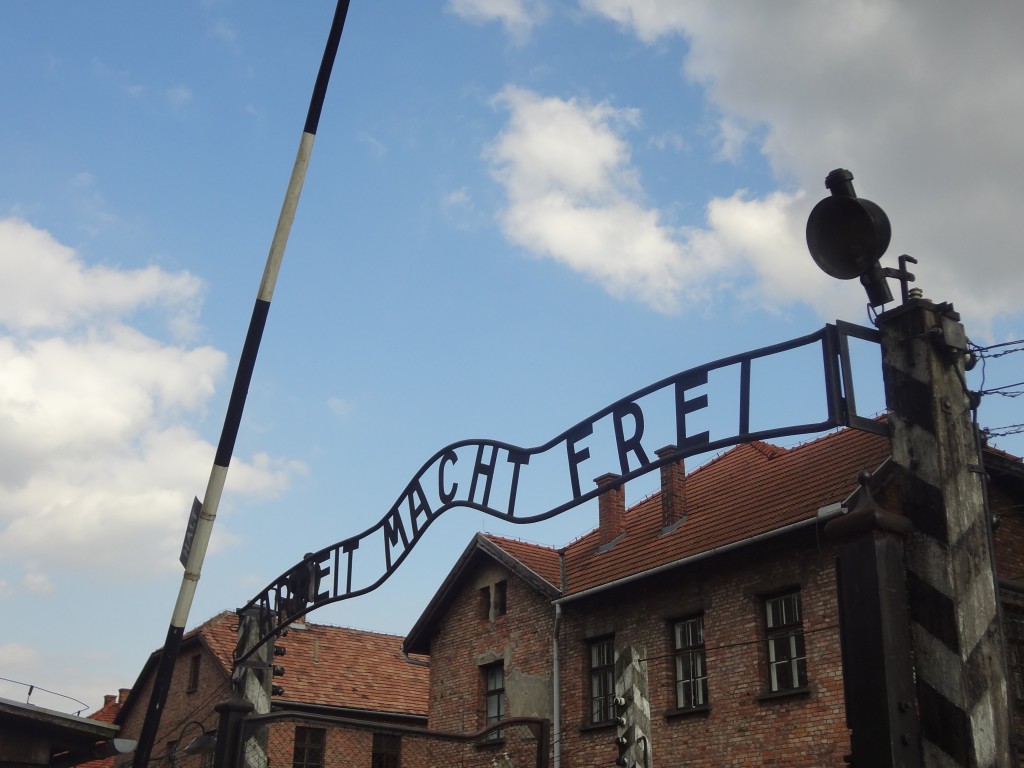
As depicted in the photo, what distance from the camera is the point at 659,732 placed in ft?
60.7

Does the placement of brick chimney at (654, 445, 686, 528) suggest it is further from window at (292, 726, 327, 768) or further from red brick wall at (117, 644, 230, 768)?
red brick wall at (117, 644, 230, 768)

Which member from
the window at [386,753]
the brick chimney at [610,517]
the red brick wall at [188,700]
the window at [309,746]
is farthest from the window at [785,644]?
the red brick wall at [188,700]

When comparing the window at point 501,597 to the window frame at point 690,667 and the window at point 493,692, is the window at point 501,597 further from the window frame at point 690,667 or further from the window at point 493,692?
the window frame at point 690,667

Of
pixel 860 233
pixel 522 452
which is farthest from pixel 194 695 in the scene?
pixel 860 233

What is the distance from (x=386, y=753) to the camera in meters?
27.3

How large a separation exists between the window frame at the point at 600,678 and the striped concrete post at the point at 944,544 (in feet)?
51.9

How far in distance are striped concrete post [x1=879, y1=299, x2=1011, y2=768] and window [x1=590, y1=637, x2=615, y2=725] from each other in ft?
51.9

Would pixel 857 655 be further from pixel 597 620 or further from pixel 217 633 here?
pixel 217 633

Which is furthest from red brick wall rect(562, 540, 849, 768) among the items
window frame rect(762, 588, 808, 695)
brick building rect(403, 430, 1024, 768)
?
window frame rect(762, 588, 808, 695)

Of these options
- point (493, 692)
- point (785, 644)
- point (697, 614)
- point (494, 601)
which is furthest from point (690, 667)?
point (494, 601)

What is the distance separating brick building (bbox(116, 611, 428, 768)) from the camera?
1060 inches

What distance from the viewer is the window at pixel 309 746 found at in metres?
26.5

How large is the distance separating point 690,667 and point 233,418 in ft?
41.3

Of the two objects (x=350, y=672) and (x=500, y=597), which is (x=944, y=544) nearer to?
(x=500, y=597)
